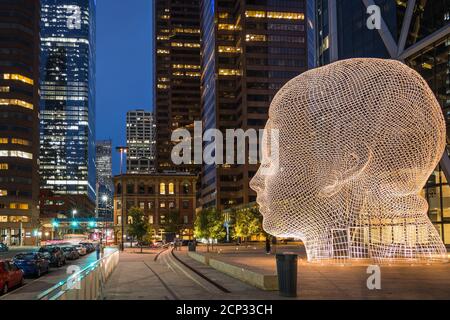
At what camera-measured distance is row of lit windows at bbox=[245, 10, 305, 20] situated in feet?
459

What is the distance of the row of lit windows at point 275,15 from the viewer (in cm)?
14000

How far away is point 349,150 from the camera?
81.1ft

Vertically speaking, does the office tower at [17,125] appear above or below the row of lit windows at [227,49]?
below

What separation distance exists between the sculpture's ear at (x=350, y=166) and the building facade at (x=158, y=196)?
10222 centimetres

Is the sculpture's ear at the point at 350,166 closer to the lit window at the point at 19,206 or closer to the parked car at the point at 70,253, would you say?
the parked car at the point at 70,253

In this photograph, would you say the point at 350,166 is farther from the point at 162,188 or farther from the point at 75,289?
the point at 162,188

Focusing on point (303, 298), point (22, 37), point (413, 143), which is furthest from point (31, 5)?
point (303, 298)

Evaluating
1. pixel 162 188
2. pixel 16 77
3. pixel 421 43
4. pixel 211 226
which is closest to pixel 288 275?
pixel 421 43

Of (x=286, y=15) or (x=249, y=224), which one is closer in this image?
(x=249, y=224)

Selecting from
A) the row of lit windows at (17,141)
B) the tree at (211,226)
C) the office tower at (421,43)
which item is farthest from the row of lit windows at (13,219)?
the office tower at (421,43)

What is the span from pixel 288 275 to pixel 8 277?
10.9 metres

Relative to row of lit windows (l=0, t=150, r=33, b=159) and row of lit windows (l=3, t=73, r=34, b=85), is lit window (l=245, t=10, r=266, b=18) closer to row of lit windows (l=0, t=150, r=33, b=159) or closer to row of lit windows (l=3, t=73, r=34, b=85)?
row of lit windows (l=3, t=73, r=34, b=85)

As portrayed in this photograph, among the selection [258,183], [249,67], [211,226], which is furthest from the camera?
[249,67]

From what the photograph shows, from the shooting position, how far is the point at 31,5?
121062mm
